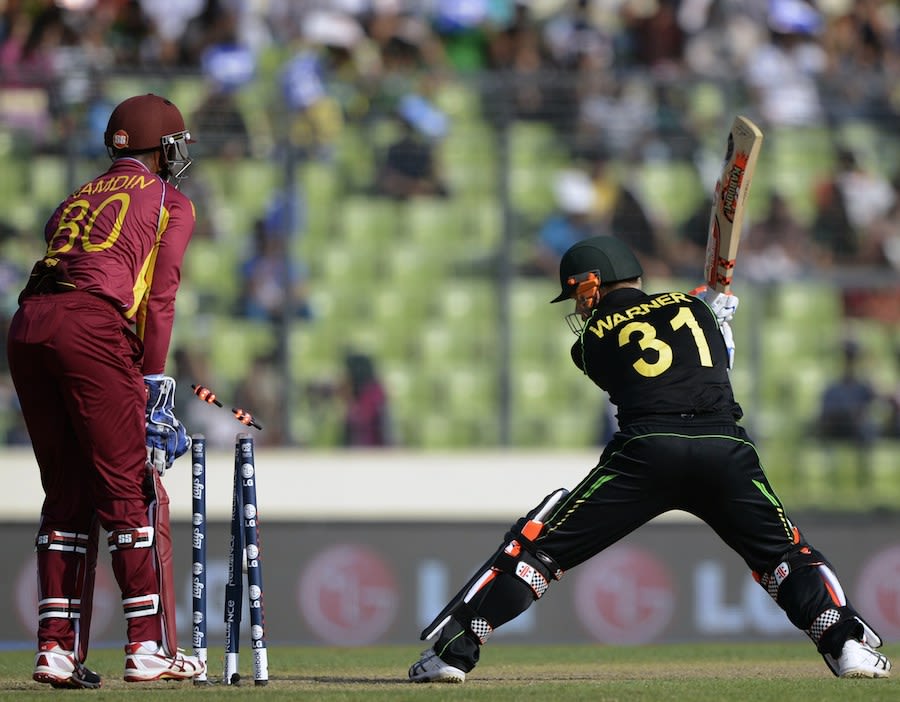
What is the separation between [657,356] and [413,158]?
663 cm

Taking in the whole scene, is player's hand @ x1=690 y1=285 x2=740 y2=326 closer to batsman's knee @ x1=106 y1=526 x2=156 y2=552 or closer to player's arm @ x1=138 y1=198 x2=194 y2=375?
player's arm @ x1=138 y1=198 x2=194 y2=375

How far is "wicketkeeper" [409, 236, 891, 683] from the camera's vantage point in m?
6.70

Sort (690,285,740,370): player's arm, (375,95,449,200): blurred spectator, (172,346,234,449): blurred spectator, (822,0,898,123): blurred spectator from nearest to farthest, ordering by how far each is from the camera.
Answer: (690,285,740,370): player's arm
(172,346,234,449): blurred spectator
(375,95,449,200): blurred spectator
(822,0,898,123): blurred spectator

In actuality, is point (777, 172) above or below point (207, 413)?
above

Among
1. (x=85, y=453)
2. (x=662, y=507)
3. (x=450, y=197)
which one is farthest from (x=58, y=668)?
(x=450, y=197)

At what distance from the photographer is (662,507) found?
678 centimetres

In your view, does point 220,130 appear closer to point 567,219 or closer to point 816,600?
point 567,219

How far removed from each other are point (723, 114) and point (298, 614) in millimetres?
5090

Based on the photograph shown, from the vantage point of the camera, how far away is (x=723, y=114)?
13234 mm

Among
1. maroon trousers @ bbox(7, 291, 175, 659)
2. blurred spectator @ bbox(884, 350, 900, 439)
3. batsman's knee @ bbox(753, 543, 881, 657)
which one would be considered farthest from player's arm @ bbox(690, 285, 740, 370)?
blurred spectator @ bbox(884, 350, 900, 439)

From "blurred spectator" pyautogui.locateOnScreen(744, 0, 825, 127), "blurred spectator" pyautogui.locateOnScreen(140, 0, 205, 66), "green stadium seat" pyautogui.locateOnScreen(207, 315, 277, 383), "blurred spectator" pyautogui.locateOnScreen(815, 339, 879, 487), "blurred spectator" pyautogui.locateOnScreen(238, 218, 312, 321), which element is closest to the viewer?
"green stadium seat" pyautogui.locateOnScreen(207, 315, 277, 383)

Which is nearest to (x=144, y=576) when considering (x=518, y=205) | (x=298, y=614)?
(x=298, y=614)

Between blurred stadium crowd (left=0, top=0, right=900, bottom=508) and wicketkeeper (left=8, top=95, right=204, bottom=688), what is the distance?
585 cm

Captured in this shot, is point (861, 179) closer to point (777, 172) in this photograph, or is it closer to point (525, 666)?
point (777, 172)
